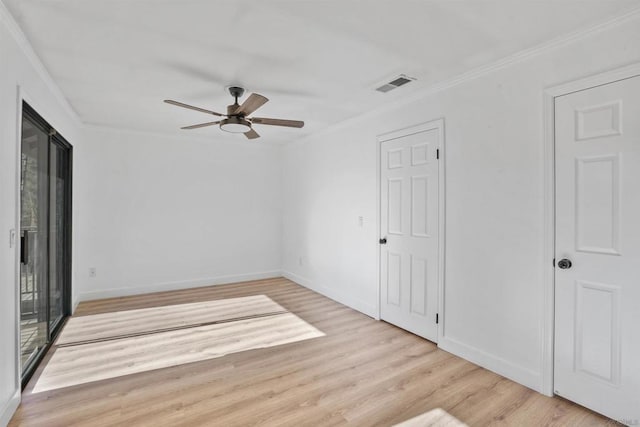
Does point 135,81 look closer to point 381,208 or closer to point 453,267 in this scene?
point 381,208

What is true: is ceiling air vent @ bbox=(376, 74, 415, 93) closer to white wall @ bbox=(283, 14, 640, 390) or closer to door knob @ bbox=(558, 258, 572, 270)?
white wall @ bbox=(283, 14, 640, 390)

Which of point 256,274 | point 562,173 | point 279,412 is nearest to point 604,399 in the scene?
point 562,173

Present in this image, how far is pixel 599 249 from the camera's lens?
84.2 inches

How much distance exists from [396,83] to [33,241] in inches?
136

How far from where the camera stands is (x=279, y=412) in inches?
85.5

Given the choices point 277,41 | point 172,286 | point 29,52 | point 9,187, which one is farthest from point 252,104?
point 172,286

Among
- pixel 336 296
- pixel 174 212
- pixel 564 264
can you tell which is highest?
pixel 174 212

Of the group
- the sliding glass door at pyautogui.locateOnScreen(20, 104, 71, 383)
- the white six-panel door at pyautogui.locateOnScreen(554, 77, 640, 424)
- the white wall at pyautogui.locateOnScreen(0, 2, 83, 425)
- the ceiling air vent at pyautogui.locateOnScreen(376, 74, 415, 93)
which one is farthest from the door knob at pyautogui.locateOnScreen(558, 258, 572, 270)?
the sliding glass door at pyautogui.locateOnScreen(20, 104, 71, 383)

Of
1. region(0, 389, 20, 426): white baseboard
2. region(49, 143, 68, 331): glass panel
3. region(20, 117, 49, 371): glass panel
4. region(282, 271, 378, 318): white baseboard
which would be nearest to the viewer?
region(0, 389, 20, 426): white baseboard

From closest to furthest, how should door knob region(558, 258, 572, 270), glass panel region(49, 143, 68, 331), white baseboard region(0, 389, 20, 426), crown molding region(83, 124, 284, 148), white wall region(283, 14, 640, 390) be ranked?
white baseboard region(0, 389, 20, 426) → door knob region(558, 258, 572, 270) → white wall region(283, 14, 640, 390) → glass panel region(49, 143, 68, 331) → crown molding region(83, 124, 284, 148)

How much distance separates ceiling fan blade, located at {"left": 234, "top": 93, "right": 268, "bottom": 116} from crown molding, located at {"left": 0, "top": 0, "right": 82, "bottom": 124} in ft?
4.99

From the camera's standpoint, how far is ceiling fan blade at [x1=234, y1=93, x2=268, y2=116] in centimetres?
269

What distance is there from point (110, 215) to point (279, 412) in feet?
13.2

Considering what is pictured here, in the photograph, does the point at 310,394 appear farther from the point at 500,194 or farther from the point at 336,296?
the point at 336,296
